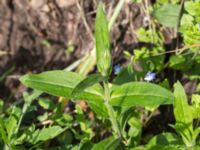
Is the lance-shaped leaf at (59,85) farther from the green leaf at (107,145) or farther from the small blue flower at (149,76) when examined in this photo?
the small blue flower at (149,76)

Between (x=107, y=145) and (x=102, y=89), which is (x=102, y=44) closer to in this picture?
(x=102, y=89)

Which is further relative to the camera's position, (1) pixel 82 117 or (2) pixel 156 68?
(2) pixel 156 68

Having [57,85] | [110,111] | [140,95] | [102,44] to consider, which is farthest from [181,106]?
[57,85]

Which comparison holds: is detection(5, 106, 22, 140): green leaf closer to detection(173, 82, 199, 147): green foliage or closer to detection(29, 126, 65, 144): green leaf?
detection(29, 126, 65, 144): green leaf

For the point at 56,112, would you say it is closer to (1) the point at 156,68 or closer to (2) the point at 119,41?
(1) the point at 156,68

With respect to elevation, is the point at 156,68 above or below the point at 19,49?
below

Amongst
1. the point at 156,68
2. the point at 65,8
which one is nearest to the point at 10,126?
the point at 156,68
